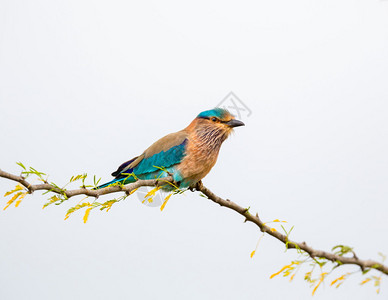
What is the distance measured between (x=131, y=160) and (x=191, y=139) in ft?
1.68

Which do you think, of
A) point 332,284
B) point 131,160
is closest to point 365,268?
point 332,284

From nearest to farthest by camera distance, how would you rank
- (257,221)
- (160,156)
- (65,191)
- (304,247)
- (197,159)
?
1. (65,191)
2. (304,247)
3. (257,221)
4. (197,159)
5. (160,156)

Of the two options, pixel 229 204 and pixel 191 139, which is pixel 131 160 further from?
pixel 229 204

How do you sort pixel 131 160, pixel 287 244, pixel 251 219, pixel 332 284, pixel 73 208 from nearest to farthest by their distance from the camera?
pixel 332 284 < pixel 73 208 < pixel 287 244 < pixel 251 219 < pixel 131 160

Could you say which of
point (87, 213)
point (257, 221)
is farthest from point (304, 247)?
point (87, 213)

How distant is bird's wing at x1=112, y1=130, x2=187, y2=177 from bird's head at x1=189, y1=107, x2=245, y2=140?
0.56 feet

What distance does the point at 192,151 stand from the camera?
3268mm

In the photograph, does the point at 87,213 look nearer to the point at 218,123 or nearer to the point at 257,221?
the point at 257,221

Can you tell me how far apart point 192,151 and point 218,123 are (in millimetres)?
258

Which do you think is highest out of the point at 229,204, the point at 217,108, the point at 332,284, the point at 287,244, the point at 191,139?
the point at 217,108

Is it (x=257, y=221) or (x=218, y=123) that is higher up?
(x=218, y=123)

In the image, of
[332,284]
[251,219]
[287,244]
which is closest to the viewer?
[332,284]

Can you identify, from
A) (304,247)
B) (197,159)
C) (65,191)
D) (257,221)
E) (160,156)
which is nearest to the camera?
(65,191)

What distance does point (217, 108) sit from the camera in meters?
3.32
